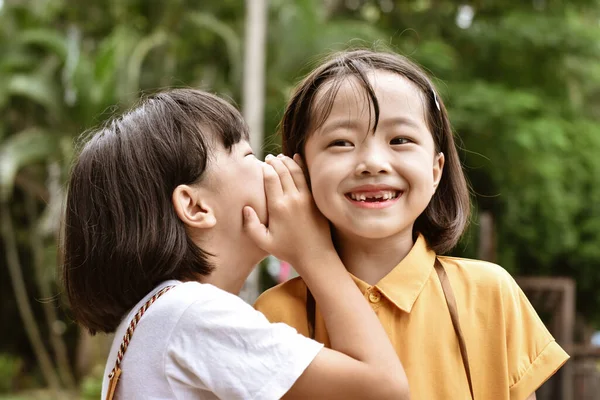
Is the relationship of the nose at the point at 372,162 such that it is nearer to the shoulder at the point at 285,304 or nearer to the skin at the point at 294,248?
the skin at the point at 294,248

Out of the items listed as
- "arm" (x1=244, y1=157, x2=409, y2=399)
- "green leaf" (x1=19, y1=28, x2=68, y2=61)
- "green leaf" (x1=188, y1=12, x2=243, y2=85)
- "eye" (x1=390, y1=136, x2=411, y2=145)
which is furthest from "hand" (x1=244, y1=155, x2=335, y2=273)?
"green leaf" (x1=19, y1=28, x2=68, y2=61)

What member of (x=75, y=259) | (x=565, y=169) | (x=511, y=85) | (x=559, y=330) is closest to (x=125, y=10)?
(x=511, y=85)

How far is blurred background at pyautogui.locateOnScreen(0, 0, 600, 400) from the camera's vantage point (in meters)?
11.5

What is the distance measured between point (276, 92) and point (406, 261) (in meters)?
10.6

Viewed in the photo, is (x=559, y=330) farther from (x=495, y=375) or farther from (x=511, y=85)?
(x=511, y=85)

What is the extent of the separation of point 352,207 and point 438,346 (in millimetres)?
332

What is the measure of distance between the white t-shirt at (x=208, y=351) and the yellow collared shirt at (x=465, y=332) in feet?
0.60

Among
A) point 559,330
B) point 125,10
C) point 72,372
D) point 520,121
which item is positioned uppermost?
point 125,10

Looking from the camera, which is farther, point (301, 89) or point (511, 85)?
point (511, 85)

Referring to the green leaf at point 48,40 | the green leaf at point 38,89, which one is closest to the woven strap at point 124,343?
the green leaf at point 38,89

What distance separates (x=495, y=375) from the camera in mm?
1724

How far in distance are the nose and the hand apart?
164mm

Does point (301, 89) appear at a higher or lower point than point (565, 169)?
higher

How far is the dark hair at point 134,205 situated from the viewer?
1853 mm
